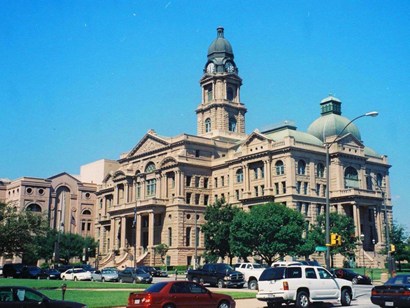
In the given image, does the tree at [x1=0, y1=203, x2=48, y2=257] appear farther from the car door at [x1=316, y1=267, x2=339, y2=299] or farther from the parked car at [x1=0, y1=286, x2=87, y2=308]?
the car door at [x1=316, y1=267, x2=339, y2=299]

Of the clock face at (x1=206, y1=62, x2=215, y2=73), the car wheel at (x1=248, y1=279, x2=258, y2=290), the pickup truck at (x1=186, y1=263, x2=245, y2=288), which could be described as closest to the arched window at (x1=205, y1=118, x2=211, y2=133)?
the clock face at (x1=206, y1=62, x2=215, y2=73)

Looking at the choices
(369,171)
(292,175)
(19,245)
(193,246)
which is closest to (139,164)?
(193,246)

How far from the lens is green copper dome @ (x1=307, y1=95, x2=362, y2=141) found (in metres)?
91.8

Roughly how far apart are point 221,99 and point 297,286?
8106 centimetres

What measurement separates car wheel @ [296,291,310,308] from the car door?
2.76 feet

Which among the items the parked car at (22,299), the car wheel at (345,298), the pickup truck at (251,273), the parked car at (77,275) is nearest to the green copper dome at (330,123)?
the pickup truck at (251,273)

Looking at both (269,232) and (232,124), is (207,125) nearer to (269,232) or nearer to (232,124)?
(232,124)

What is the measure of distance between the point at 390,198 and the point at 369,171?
711cm

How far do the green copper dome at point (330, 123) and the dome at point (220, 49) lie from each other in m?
24.3

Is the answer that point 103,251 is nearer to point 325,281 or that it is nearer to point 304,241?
point 304,241

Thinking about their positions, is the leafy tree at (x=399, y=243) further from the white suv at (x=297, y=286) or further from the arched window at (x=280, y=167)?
the white suv at (x=297, y=286)

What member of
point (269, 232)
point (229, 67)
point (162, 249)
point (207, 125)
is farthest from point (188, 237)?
point (229, 67)

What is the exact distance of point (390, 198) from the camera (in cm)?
9269

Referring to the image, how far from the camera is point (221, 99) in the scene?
103 m
